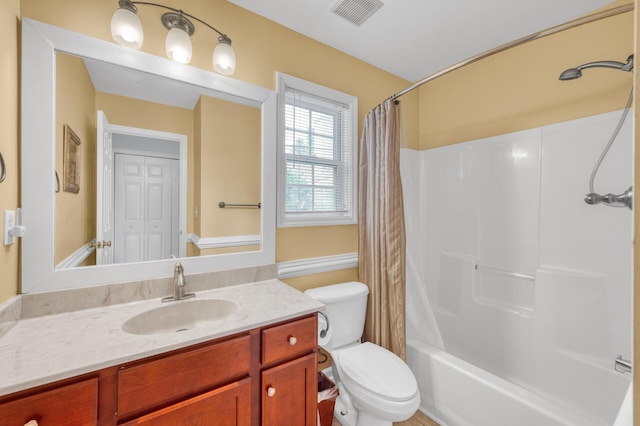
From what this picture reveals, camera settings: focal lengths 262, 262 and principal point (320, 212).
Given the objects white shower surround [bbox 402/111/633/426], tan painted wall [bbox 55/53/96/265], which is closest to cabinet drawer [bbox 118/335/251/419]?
tan painted wall [bbox 55/53/96/265]

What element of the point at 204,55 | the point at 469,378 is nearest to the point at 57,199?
the point at 204,55

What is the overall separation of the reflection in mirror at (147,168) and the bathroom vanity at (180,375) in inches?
12.0

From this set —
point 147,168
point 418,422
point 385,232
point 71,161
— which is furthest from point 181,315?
point 418,422

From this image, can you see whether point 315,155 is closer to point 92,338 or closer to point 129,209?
point 129,209

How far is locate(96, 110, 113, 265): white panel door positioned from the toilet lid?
1287mm

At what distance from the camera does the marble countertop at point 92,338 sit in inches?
27.3

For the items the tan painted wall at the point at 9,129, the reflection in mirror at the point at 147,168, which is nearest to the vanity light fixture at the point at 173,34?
the reflection in mirror at the point at 147,168

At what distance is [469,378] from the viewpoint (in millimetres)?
1426

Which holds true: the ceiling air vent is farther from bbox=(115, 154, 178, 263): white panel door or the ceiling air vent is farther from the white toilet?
the white toilet

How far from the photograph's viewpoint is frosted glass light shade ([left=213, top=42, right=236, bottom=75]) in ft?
4.47

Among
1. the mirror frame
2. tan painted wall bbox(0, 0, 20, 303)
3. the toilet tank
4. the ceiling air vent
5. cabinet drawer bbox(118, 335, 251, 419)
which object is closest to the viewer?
cabinet drawer bbox(118, 335, 251, 419)

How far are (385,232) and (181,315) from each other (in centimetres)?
123

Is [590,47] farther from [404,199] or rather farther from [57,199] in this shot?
[57,199]

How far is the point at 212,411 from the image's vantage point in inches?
35.2
